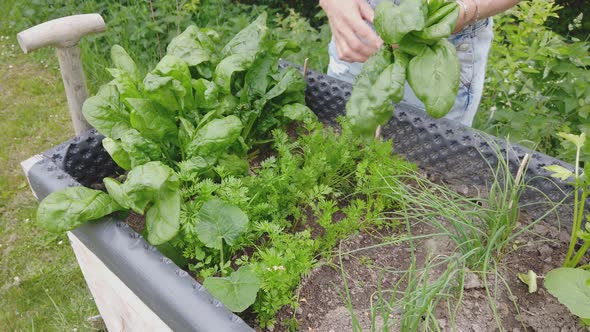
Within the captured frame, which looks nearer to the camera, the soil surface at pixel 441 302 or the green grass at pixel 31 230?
the soil surface at pixel 441 302

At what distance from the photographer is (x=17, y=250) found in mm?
2082

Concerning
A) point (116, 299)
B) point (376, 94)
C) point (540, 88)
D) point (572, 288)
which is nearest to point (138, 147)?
point (116, 299)

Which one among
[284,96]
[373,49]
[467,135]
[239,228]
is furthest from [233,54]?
[467,135]

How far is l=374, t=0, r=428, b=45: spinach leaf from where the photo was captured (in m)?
0.87

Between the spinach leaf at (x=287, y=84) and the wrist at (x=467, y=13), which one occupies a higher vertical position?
the wrist at (x=467, y=13)

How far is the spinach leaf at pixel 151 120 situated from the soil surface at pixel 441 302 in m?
0.46

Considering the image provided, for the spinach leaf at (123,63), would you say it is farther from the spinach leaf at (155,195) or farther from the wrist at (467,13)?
the wrist at (467,13)

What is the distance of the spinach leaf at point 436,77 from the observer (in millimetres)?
889

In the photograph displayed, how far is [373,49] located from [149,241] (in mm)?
663

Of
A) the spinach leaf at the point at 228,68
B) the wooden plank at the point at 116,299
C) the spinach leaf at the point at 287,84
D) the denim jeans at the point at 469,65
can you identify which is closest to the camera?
the wooden plank at the point at 116,299

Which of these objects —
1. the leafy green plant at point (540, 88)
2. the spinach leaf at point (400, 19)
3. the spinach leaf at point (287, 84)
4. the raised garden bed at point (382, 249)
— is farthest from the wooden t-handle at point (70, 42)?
the leafy green plant at point (540, 88)

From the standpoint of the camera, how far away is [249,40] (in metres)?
1.33

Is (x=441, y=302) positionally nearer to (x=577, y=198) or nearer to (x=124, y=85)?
(x=577, y=198)

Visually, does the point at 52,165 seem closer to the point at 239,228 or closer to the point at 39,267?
the point at 239,228
